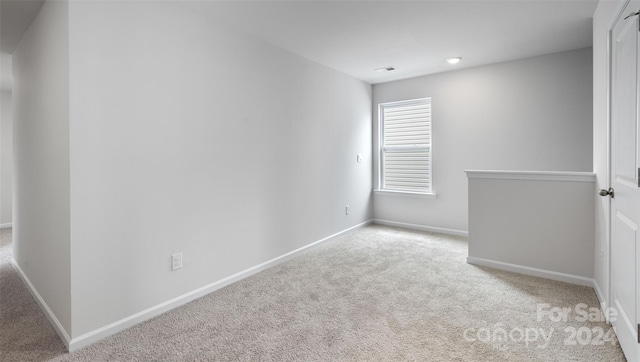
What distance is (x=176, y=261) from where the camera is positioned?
2537mm

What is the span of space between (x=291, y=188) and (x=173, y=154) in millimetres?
1474

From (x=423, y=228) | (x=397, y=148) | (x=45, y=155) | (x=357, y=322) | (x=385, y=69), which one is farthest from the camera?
(x=397, y=148)

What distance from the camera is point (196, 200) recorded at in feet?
8.75

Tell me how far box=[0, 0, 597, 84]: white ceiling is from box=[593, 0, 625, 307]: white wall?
324mm

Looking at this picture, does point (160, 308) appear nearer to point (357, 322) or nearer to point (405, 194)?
point (357, 322)

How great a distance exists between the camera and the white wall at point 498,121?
3756 mm

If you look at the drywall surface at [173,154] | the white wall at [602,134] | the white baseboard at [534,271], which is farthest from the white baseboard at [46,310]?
the white wall at [602,134]

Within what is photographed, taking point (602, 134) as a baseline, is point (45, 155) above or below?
below

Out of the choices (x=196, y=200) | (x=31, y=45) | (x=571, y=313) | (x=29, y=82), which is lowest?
(x=571, y=313)

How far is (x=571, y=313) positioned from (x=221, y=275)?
2.77m

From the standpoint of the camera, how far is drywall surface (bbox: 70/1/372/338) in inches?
80.5

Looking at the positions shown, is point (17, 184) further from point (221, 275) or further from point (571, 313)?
point (571, 313)

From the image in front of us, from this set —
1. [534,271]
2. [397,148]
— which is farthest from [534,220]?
[397,148]

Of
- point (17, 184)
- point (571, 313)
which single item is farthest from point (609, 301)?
point (17, 184)
